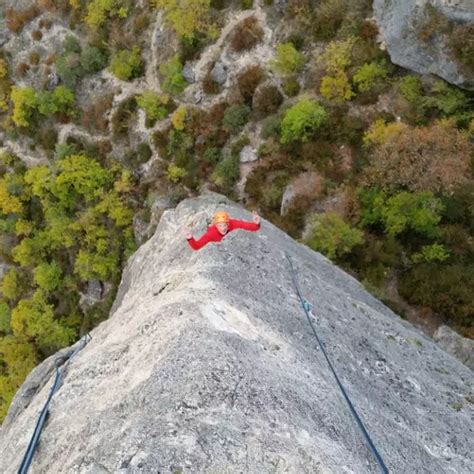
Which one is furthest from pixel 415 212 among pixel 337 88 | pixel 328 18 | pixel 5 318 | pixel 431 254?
pixel 5 318

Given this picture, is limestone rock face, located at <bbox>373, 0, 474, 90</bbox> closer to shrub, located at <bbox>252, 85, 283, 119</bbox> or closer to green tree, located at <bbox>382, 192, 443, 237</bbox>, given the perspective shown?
green tree, located at <bbox>382, 192, 443, 237</bbox>

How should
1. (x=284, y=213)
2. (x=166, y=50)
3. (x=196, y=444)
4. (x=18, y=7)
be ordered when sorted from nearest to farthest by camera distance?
(x=196, y=444) → (x=284, y=213) → (x=166, y=50) → (x=18, y=7)

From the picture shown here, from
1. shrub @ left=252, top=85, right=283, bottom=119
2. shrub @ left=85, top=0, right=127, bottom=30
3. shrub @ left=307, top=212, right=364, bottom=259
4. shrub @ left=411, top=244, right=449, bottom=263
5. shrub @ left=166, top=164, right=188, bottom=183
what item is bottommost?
shrub @ left=411, top=244, right=449, bottom=263

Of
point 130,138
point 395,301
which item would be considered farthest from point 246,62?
point 395,301

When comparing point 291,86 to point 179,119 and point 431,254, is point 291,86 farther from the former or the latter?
point 431,254

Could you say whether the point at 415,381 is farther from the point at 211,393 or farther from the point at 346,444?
the point at 211,393

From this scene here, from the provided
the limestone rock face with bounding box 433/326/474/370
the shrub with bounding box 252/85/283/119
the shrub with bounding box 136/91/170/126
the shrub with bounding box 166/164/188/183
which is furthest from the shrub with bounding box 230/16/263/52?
the limestone rock face with bounding box 433/326/474/370

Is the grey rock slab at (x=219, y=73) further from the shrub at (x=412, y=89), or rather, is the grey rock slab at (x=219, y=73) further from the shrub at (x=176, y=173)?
the shrub at (x=412, y=89)
